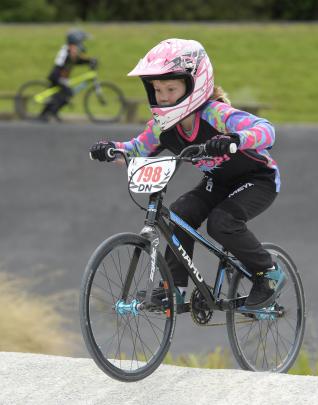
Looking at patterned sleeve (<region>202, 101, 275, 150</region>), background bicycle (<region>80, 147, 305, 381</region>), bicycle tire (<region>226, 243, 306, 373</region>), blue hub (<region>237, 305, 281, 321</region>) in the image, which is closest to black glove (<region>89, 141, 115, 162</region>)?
background bicycle (<region>80, 147, 305, 381</region>)

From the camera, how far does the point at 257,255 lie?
4898mm

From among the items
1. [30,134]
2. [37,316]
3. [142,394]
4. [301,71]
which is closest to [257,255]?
[142,394]

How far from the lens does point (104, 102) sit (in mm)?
16125

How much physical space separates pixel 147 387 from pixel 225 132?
1306 millimetres

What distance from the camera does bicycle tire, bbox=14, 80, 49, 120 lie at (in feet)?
52.0

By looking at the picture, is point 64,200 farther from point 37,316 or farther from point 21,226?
point 37,316

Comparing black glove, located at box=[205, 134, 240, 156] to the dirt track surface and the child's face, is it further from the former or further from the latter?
the dirt track surface

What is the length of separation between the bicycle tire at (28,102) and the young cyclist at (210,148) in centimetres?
1114

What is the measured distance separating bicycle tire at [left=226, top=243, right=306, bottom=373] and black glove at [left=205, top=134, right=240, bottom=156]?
1.09m

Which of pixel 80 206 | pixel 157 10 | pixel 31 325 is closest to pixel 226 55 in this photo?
pixel 80 206

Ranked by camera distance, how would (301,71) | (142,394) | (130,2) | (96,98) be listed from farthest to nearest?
(130,2) → (301,71) → (96,98) → (142,394)

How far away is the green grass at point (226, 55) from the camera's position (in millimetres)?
19203

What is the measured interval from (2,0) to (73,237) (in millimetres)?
38321

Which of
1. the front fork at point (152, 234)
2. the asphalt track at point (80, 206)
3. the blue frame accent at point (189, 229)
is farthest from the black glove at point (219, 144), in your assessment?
the asphalt track at point (80, 206)
